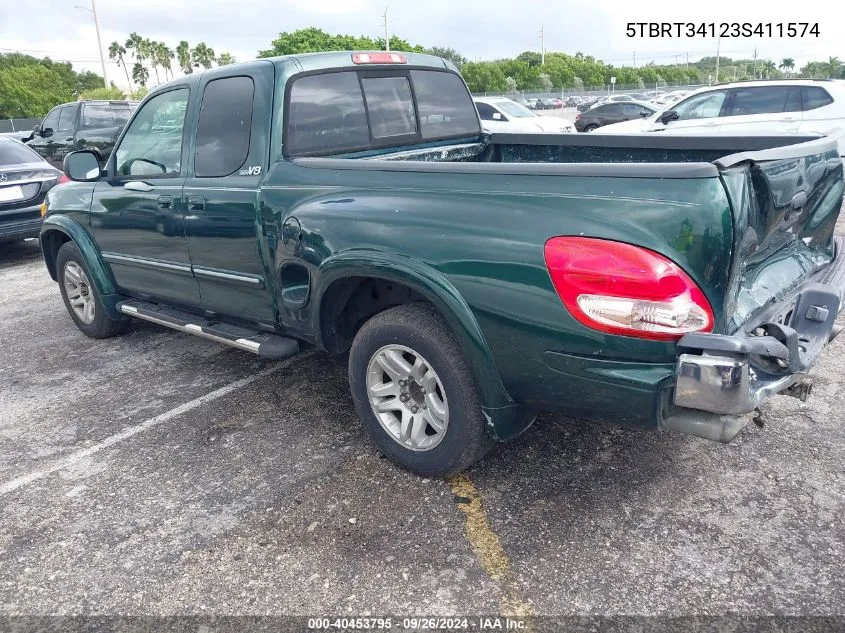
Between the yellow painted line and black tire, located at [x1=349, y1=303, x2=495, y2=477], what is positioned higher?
black tire, located at [x1=349, y1=303, x2=495, y2=477]

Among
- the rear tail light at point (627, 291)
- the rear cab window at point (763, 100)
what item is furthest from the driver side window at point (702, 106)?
the rear tail light at point (627, 291)

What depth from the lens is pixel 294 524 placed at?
296 centimetres

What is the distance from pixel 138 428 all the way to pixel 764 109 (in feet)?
31.7

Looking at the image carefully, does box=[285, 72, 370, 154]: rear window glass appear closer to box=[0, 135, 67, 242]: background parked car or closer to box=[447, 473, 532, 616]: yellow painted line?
box=[447, 473, 532, 616]: yellow painted line

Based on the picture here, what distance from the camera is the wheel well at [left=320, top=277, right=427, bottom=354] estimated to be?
3.33 metres

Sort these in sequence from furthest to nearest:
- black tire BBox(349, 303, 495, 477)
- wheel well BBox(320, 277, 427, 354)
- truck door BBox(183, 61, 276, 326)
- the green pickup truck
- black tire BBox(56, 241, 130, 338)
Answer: black tire BBox(56, 241, 130, 338)
truck door BBox(183, 61, 276, 326)
wheel well BBox(320, 277, 427, 354)
black tire BBox(349, 303, 495, 477)
the green pickup truck

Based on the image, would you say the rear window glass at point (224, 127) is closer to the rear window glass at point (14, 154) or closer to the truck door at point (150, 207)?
the truck door at point (150, 207)

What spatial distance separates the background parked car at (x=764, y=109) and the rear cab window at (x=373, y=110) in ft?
19.1

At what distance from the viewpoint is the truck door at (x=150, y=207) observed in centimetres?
420

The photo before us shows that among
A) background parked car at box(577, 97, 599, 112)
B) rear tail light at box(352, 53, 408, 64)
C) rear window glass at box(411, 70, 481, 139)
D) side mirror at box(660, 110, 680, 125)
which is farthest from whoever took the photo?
background parked car at box(577, 97, 599, 112)

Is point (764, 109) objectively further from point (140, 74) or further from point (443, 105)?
point (140, 74)

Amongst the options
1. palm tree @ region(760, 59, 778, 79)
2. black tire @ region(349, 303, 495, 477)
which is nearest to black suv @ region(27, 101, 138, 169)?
black tire @ region(349, 303, 495, 477)

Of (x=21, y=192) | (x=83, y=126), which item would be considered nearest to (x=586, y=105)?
(x=83, y=126)

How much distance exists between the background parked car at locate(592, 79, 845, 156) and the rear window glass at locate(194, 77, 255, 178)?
23.5ft
